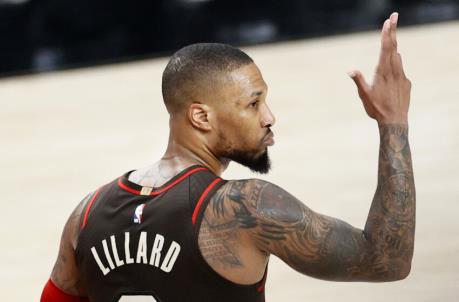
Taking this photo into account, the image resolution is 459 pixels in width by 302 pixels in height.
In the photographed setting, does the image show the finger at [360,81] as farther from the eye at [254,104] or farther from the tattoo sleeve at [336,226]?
the eye at [254,104]

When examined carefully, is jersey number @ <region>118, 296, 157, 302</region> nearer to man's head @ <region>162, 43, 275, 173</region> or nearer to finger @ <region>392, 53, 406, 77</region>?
man's head @ <region>162, 43, 275, 173</region>

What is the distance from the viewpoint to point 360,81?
214 centimetres

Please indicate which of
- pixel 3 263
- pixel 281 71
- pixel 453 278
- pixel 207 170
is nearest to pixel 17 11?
pixel 281 71

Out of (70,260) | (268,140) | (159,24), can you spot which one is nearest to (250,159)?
(268,140)

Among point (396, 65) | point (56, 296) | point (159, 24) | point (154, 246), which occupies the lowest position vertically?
point (56, 296)

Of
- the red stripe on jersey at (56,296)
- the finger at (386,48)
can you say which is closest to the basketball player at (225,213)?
the finger at (386,48)

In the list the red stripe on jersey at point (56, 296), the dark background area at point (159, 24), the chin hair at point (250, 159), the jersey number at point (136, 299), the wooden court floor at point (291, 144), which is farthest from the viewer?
the dark background area at point (159, 24)

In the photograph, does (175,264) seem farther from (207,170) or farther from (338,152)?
(338,152)

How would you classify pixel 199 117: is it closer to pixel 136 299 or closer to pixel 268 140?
pixel 268 140

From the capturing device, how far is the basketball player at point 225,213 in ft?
7.06

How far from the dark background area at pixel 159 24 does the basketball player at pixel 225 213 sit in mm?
5530

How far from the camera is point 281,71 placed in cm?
699

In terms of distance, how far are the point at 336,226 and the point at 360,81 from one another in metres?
0.32

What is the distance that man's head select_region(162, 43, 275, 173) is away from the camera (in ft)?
7.41
